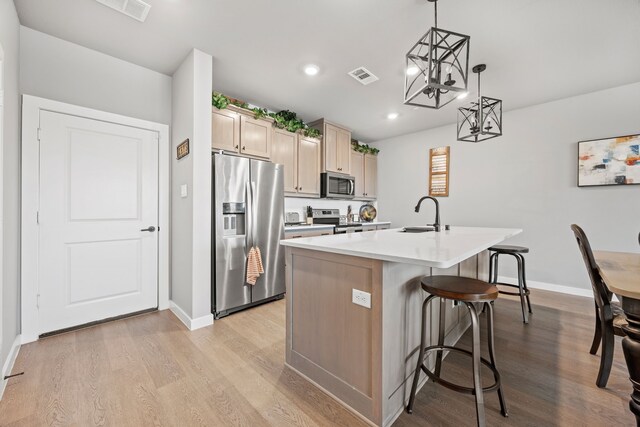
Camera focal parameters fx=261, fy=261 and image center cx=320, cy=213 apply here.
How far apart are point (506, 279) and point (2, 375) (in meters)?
5.47

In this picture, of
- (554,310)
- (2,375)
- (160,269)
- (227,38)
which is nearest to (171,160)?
(160,269)

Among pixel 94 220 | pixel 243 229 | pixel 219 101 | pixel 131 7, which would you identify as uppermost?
pixel 131 7

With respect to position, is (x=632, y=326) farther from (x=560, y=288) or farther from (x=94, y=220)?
(x=94, y=220)

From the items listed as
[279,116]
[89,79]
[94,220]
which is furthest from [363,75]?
[94,220]

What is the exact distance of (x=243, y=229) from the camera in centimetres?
292

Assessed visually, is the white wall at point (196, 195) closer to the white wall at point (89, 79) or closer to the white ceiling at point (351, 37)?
the white ceiling at point (351, 37)

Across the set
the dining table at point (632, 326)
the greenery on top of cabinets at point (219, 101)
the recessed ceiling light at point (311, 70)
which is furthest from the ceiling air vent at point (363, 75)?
the dining table at point (632, 326)

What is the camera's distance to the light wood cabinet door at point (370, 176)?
5.46 m

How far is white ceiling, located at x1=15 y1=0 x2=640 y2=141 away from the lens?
1962 mm

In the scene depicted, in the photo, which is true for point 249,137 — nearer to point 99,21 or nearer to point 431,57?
point 99,21

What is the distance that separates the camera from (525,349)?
6.88 feet

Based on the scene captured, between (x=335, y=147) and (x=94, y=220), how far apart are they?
343 cm

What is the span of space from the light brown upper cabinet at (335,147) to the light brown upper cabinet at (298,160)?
5.6 inches

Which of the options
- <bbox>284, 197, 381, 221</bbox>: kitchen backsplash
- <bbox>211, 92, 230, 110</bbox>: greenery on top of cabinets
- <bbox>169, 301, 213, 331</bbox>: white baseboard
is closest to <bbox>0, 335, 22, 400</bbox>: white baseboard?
<bbox>169, 301, 213, 331</bbox>: white baseboard
